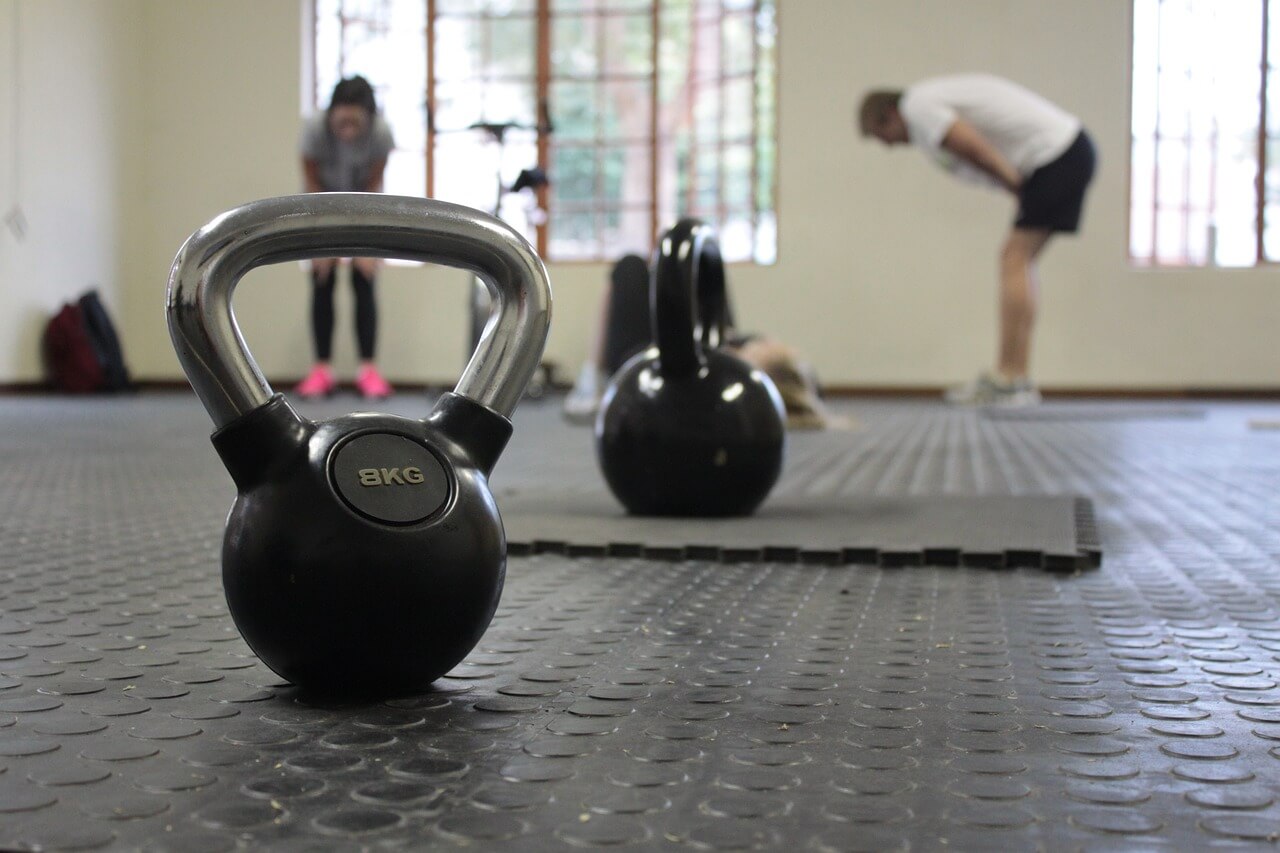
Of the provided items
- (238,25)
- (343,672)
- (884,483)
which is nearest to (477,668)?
(343,672)

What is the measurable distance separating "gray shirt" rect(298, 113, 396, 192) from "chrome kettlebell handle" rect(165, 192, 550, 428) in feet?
19.1

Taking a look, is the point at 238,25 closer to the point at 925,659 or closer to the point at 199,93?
the point at 199,93

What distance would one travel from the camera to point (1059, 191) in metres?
6.76

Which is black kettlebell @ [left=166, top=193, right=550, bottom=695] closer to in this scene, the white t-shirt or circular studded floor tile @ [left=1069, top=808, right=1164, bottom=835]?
Answer: circular studded floor tile @ [left=1069, top=808, right=1164, bottom=835]

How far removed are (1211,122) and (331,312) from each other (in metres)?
5.10

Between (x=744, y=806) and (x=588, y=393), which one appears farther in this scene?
(x=588, y=393)

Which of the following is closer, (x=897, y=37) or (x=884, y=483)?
(x=884, y=483)

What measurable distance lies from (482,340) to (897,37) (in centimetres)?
765

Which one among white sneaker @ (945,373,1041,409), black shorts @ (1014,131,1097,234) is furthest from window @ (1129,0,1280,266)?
white sneaker @ (945,373,1041,409)

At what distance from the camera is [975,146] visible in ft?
22.7

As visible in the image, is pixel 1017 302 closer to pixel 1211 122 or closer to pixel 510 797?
pixel 1211 122

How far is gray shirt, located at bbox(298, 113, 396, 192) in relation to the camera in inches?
259

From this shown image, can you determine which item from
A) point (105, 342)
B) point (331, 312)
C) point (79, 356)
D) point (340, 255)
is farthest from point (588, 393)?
point (340, 255)

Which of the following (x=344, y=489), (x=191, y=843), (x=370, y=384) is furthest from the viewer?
(x=370, y=384)
